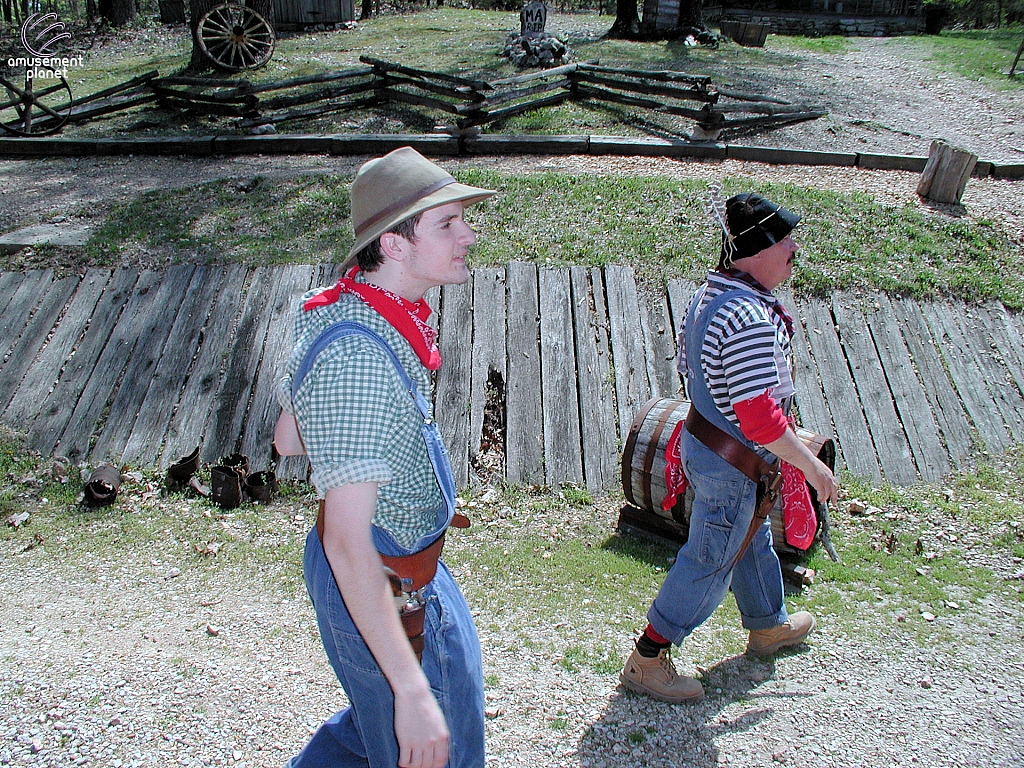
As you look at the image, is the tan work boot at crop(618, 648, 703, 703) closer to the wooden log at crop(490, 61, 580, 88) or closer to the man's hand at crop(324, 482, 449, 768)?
the man's hand at crop(324, 482, 449, 768)

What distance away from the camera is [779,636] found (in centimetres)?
387

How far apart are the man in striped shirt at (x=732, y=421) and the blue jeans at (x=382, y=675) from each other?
1.31m

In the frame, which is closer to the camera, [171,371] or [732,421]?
[732,421]

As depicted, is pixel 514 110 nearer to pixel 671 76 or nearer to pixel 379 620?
pixel 671 76

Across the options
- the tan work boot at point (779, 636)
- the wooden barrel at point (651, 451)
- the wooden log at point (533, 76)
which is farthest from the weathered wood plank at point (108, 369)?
the wooden log at point (533, 76)

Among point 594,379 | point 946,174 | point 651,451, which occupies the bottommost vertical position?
point 594,379

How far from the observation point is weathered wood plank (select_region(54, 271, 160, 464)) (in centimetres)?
635

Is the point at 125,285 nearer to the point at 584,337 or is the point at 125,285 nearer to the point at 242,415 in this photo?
the point at 242,415

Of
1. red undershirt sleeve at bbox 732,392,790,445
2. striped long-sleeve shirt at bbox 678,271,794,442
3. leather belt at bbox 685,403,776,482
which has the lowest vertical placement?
leather belt at bbox 685,403,776,482

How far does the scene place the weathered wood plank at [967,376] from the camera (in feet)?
20.1

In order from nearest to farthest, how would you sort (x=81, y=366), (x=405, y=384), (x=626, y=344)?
1. (x=405, y=384)
2. (x=626, y=344)
3. (x=81, y=366)

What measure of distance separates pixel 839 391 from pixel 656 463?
2223 mm

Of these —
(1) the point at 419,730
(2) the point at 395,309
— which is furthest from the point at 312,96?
(1) the point at 419,730

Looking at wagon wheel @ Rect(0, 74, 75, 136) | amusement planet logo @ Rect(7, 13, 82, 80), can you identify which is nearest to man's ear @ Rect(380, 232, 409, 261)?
wagon wheel @ Rect(0, 74, 75, 136)
